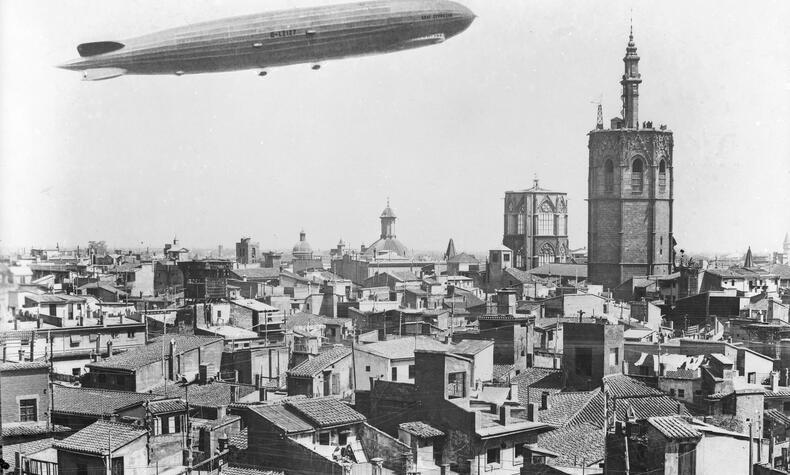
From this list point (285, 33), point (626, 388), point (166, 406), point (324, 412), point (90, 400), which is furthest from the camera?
point (626, 388)

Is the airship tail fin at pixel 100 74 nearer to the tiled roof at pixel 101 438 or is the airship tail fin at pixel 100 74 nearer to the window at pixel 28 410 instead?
the window at pixel 28 410

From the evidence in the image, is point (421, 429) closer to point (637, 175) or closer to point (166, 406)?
point (166, 406)

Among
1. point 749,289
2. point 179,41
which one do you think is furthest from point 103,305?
point 749,289

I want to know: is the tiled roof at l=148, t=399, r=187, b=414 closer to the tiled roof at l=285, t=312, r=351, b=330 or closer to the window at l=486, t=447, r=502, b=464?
the window at l=486, t=447, r=502, b=464

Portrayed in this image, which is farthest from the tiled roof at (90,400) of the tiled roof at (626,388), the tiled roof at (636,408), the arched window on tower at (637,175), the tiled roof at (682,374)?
the arched window on tower at (637,175)

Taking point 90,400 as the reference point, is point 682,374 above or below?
above

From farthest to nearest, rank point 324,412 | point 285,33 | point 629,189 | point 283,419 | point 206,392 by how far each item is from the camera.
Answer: point 629,189 < point 206,392 < point 285,33 < point 324,412 < point 283,419

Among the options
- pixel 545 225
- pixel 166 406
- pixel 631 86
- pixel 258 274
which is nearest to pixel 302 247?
pixel 545 225
